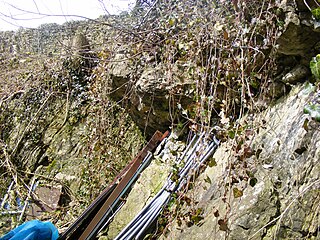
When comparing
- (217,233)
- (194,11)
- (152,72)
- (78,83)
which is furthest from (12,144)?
(217,233)

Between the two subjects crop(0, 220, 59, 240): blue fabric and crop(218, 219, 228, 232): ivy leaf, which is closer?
crop(218, 219, 228, 232): ivy leaf

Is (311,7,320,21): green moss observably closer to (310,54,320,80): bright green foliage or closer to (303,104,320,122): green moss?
(310,54,320,80): bright green foliage

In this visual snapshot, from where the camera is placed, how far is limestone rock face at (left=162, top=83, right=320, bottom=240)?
136 centimetres

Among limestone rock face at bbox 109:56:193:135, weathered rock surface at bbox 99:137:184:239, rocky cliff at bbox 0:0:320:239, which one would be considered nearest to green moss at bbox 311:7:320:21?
rocky cliff at bbox 0:0:320:239

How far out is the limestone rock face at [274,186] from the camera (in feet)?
4.47

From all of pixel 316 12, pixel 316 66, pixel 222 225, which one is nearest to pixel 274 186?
pixel 222 225

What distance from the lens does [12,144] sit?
14.4 ft

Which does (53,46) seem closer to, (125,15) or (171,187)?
(125,15)

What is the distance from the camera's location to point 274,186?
152 cm

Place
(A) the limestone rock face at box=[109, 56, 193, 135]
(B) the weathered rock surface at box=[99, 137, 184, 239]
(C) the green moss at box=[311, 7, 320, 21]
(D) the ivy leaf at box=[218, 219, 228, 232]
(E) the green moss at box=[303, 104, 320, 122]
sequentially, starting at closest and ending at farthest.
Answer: (E) the green moss at box=[303, 104, 320, 122]
(C) the green moss at box=[311, 7, 320, 21]
(D) the ivy leaf at box=[218, 219, 228, 232]
(A) the limestone rock face at box=[109, 56, 193, 135]
(B) the weathered rock surface at box=[99, 137, 184, 239]

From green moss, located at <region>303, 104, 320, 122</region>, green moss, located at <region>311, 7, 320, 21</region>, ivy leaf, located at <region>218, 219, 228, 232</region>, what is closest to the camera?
green moss, located at <region>303, 104, 320, 122</region>

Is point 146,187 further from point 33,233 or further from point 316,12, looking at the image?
point 316,12

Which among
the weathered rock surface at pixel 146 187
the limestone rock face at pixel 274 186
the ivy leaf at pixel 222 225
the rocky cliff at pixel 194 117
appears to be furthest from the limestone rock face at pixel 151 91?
the ivy leaf at pixel 222 225

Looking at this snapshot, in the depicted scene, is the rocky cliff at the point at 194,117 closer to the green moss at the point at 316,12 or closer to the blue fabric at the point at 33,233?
the green moss at the point at 316,12
